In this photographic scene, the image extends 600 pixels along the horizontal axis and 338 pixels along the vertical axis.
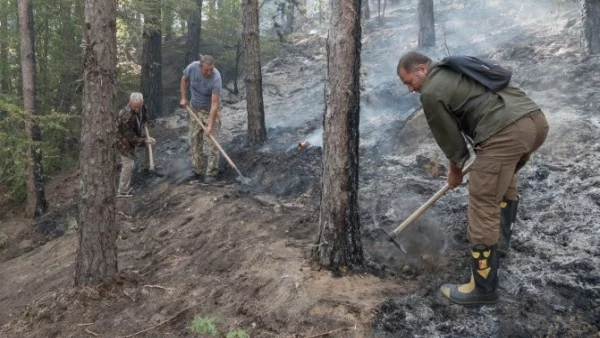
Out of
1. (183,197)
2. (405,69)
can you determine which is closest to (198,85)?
(183,197)

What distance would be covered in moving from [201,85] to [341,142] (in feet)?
15.7

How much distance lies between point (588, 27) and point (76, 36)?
11423 mm

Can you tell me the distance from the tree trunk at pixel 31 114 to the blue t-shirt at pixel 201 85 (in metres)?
3.09

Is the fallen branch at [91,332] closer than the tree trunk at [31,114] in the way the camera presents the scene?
Yes

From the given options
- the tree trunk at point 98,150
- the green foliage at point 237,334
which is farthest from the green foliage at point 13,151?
the green foliage at point 237,334

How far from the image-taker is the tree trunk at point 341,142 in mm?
4301

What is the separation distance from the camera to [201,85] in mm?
8469

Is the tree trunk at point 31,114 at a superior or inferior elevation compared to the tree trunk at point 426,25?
inferior

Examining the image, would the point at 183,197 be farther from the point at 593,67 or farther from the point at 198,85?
the point at 593,67

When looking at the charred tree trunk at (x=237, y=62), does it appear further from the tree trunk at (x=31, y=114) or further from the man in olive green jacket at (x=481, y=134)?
the man in olive green jacket at (x=481, y=134)

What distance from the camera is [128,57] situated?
1447cm

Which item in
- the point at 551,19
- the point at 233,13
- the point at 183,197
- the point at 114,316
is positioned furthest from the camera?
the point at 233,13

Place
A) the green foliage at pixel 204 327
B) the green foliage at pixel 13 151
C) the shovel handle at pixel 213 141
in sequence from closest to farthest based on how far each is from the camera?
the green foliage at pixel 204 327
the shovel handle at pixel 213 141
the green foliage at pixel 13 151

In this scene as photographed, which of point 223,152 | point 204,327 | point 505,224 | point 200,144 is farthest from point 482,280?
point 200,144
